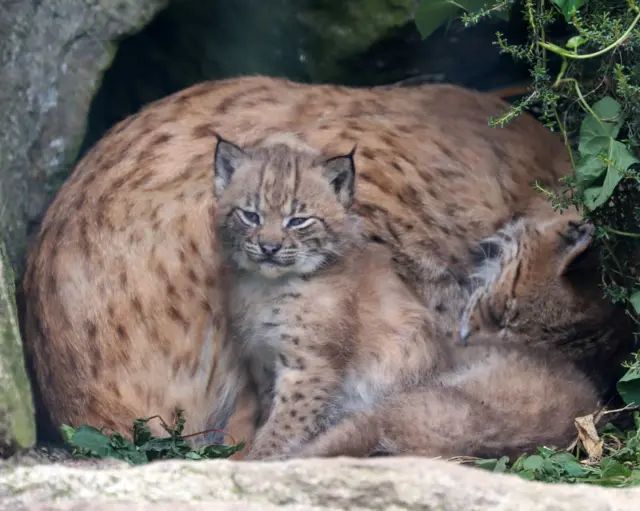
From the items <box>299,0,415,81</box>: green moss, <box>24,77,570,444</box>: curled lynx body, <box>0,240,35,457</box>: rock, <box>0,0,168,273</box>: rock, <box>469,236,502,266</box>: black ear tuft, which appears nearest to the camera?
<box>0,240,35,457</box>: rock

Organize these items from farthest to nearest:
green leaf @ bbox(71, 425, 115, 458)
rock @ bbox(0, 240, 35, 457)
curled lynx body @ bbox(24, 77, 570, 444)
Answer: curled lynx body @ bbox(24, 77, 570, 444), green leaf @ bbox(71, 425, 115, 458), rock @ bbox(0, 240, 35, 457)

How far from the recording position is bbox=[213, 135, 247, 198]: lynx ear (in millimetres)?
4109

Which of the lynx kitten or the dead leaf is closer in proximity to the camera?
the dead leaf

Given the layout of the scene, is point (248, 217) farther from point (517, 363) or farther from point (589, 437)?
point (589, 437)

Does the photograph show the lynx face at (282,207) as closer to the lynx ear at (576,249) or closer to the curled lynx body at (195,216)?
the curled lynx body at (195,216)

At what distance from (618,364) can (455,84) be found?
1949mm

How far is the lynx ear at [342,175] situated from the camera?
13.5 ft

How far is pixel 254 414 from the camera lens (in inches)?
161

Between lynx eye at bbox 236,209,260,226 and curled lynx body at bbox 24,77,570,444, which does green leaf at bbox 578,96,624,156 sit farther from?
lynx eye at bbox 236,209,260,226

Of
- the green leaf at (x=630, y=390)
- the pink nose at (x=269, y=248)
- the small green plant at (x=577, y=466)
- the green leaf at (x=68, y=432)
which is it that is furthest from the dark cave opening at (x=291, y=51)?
the small green plant at (x=577, y=466)

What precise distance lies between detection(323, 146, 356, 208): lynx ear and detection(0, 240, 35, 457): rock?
1.40 metres

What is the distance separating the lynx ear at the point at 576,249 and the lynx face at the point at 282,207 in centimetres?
89

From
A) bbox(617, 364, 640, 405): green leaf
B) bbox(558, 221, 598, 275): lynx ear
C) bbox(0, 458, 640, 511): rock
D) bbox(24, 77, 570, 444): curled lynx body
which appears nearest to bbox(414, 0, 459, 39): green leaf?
bbox(24, 77, 570, 444): curled lynx body

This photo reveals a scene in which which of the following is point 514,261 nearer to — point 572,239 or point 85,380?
point 572,239
